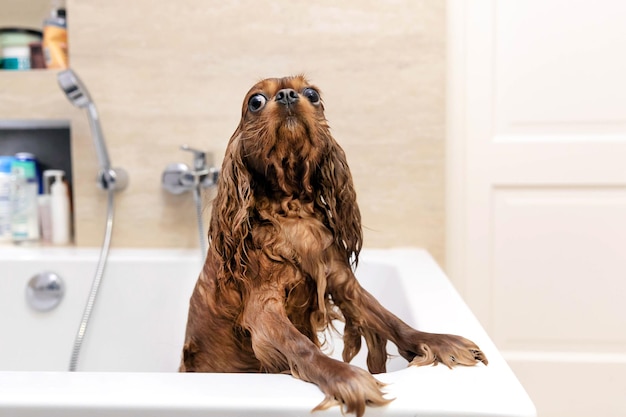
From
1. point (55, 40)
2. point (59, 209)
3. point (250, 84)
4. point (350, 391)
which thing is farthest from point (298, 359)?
point (55, 40)

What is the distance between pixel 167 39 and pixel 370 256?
2.53 feet

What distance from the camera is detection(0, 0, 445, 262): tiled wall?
1417 millimetres

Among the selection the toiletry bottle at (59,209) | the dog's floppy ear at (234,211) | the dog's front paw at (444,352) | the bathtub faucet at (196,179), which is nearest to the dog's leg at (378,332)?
the dog's front paw at (444,352)

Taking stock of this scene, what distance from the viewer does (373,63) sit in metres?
1.42

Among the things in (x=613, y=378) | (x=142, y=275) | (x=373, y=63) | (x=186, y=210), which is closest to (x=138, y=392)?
(x=142, y=275)

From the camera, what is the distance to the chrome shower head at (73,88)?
4.25 ft

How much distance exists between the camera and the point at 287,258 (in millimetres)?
645

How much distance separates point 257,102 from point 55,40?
1.12m

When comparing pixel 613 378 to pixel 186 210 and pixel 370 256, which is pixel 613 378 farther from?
pixel 186 210

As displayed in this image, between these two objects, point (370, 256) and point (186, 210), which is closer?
point (370, 256)

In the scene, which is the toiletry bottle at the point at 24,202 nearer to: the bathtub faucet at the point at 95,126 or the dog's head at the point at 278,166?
the bathtub faucet at the point at 95,126

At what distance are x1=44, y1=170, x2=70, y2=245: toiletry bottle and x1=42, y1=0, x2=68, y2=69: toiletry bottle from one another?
0.30 meters

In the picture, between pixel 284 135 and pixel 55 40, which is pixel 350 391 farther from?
pixel 55 40

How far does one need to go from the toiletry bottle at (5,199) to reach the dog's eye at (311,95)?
1.15 meters
